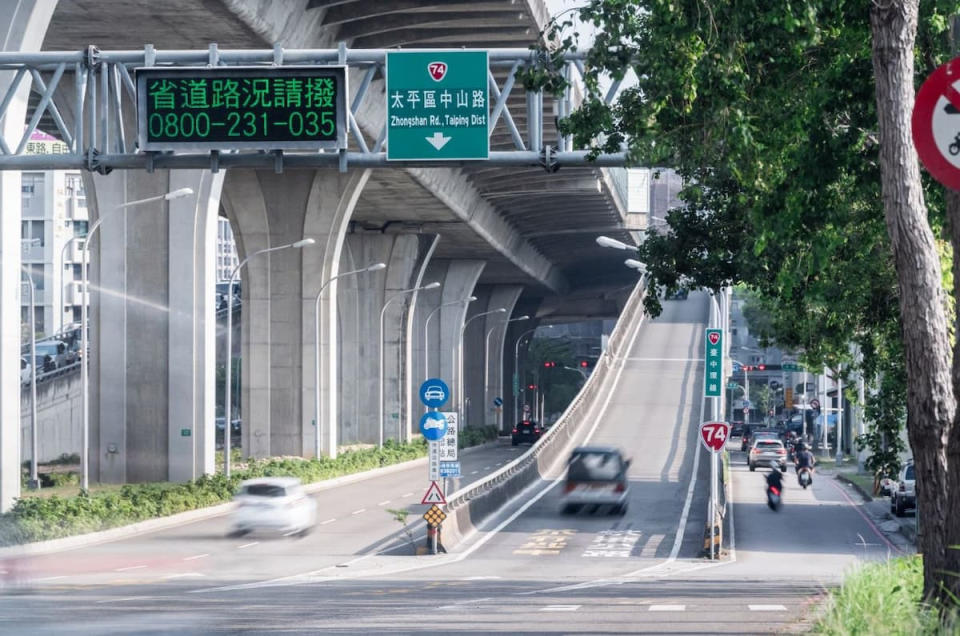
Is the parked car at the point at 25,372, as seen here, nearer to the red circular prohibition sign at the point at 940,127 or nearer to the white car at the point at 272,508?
the white car at the point at 272,508

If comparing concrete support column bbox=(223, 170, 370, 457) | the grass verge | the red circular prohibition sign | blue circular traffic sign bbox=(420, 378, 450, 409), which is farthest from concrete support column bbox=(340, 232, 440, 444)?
the red circular prohibition sign

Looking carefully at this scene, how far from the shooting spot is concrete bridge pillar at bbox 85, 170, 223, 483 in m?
41.5

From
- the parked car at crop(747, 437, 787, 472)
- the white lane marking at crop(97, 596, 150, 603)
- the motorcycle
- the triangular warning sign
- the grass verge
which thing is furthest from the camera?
the parked car at crop(747, 437, 787, 472)

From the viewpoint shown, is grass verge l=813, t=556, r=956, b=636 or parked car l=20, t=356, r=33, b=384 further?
parked car l=20, t=356, r=33, b=384

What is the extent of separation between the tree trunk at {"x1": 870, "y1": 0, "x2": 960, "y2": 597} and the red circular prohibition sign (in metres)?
4.33

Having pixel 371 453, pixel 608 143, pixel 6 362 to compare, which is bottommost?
pixel 371 453

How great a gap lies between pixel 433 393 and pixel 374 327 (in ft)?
153

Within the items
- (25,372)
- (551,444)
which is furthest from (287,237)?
(25,372)

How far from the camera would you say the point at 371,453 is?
62656 millimetres

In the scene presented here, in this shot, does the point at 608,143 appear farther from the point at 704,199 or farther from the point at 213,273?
the point at 213,273

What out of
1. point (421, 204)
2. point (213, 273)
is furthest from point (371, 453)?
point (213, 273)

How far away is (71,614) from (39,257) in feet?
367

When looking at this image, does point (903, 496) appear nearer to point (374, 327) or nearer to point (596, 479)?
point (596, 479)

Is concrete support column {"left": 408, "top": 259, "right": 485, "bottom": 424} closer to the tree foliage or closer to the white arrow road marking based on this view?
the white arrow road marking
